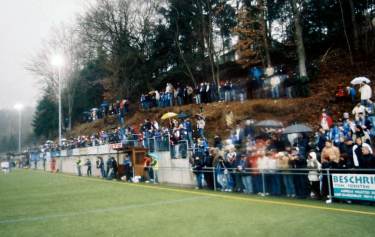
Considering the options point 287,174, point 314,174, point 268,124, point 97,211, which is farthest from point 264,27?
point 97,211

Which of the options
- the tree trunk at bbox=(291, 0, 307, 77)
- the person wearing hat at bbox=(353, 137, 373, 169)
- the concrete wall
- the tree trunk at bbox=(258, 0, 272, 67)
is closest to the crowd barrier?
the person wearing hat at bbox=(353, 137, 373, 169)

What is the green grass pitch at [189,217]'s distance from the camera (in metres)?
9.08

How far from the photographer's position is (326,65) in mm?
31453

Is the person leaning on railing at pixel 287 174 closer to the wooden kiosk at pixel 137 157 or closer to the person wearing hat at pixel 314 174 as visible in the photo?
the person wearing hat at pixel 314 174

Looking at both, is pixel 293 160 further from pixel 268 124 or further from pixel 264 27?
pixel 264 27

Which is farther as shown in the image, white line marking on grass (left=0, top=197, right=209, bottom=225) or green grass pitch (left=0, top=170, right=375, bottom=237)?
white line marking on grass (left=0, top=197, right=209, bottom=225)

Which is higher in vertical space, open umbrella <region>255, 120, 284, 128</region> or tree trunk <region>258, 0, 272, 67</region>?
tree trunk <region>258, 0, 272, 67</region>

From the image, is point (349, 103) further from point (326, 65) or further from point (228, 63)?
point (228, 63)

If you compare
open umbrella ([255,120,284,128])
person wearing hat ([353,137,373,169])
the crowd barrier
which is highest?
open umbrella ([255,120,284,128])

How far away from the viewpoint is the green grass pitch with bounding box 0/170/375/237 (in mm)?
9078

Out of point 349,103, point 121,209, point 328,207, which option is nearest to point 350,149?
point 328,207

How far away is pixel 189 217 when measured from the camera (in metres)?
11.2

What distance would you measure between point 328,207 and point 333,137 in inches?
208

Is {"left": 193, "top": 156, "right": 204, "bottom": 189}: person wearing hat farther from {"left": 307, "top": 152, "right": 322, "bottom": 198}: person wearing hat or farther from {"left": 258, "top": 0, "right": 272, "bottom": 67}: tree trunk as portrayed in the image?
{"left": 258, "top": 0, "right": 272, "bottom": 67}: tree trunk
